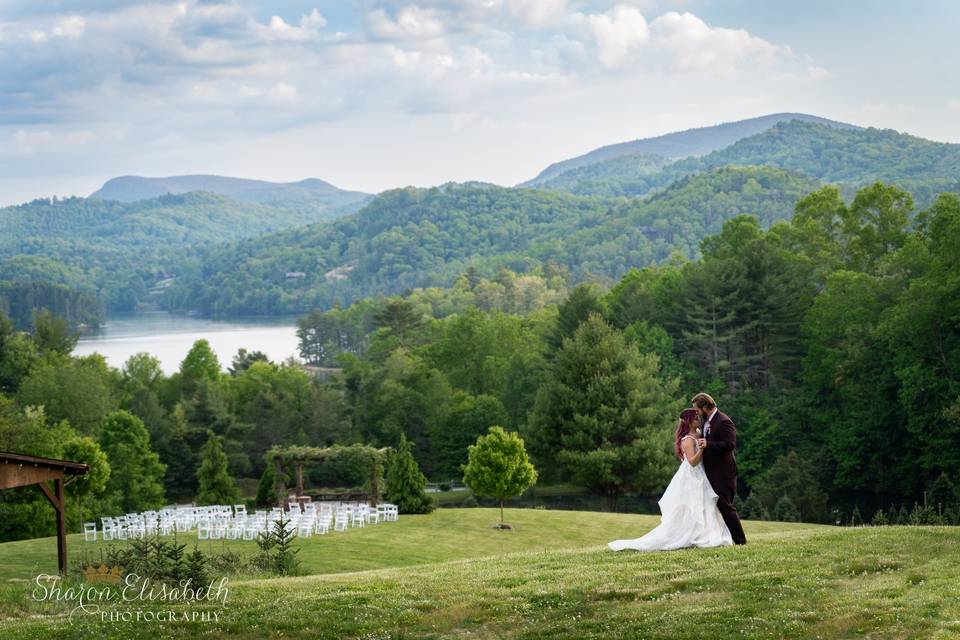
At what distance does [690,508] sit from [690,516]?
4.2 inches

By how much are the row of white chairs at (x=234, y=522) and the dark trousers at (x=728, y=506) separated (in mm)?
12170

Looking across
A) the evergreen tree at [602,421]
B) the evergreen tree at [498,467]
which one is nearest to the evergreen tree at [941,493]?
the evergreen tree at [602,421]

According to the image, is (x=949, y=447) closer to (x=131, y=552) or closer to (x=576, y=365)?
(x=576, y=365)

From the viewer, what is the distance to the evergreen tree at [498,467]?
30891 mm

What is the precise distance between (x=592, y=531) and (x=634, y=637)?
19.7 metres

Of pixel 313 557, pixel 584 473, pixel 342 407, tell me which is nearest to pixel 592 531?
pixel 313 557

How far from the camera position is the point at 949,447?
38875 millimetres

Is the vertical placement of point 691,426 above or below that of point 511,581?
above

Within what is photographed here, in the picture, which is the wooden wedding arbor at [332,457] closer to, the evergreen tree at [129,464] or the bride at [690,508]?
the evergreen tree at [129,464]

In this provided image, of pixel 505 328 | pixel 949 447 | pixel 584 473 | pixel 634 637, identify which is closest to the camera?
pixel 634 637

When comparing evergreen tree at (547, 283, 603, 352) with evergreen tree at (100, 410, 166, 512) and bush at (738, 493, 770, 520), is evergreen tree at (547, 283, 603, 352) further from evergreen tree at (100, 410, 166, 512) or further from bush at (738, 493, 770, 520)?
evergreen tree at (100, 410, 166, 512)

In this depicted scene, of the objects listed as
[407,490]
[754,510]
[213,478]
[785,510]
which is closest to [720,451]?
[407,490]

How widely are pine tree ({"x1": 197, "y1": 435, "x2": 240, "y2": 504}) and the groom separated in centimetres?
3095

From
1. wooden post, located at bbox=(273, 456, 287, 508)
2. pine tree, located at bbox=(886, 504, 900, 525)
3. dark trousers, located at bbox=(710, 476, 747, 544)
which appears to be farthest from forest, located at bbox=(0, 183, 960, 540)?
dark trousers, located at bbox=(710, 476, 747, 544)
